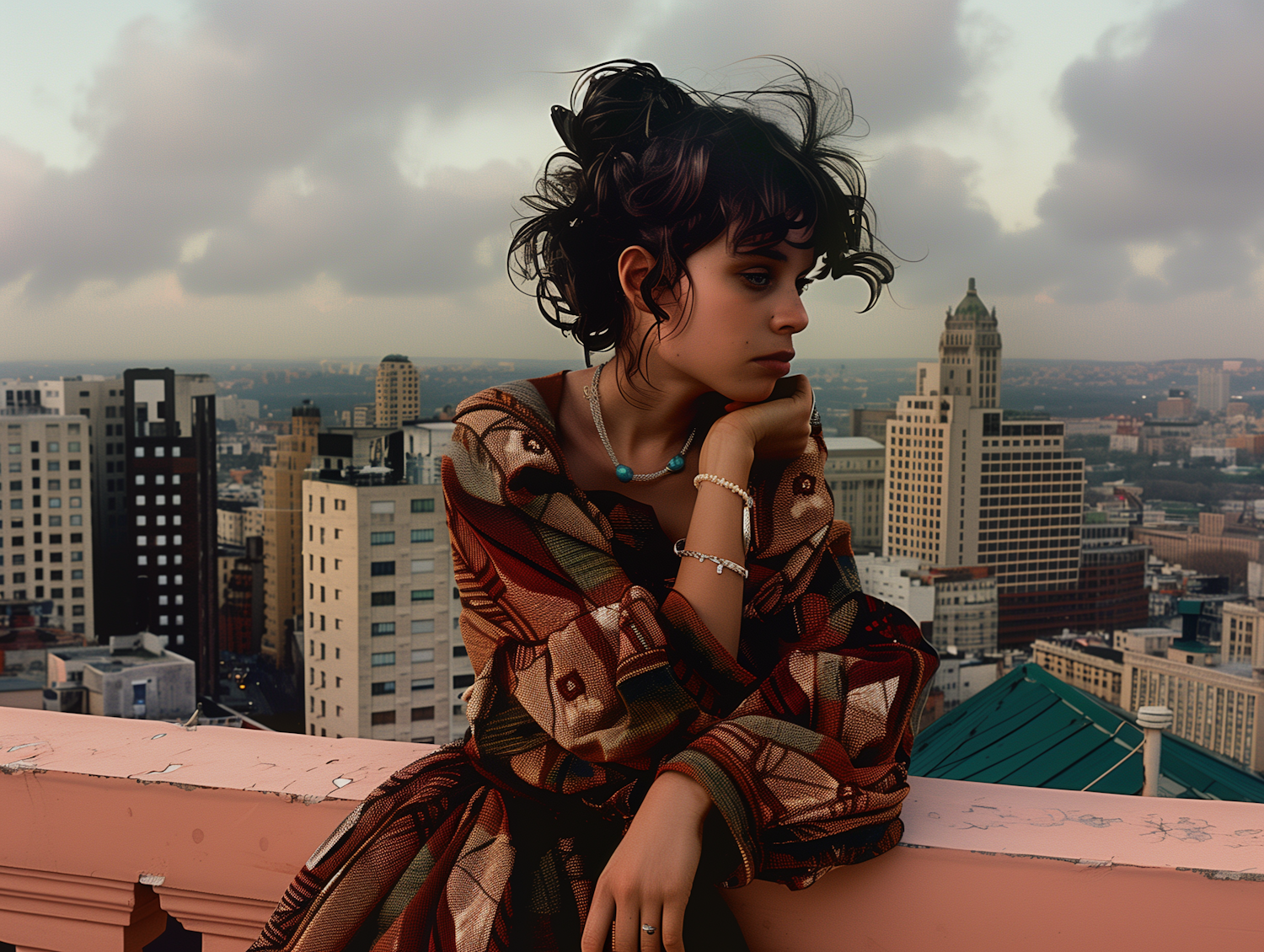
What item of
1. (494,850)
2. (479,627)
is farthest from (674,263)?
(494,850)

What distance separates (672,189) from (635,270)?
0.20 ft

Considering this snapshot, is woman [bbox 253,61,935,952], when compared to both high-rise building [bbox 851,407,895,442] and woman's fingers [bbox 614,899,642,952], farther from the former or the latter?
high-rise building [bbox 851,407,895,442]

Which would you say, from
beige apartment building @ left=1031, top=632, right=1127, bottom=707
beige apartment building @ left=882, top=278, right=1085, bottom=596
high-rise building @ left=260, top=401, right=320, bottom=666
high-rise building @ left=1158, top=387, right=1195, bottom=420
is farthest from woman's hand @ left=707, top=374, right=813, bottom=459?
beige apartment building @ left=882, top=278, right=1085, bottom=596

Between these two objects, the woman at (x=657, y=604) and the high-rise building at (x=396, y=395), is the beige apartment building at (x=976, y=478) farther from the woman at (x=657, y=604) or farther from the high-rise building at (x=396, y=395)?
the woman at (x=657, y=604)

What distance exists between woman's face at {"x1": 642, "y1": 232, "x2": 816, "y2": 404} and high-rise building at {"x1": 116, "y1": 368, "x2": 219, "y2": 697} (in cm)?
3112

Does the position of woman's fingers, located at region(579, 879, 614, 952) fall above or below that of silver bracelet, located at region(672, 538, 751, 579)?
below

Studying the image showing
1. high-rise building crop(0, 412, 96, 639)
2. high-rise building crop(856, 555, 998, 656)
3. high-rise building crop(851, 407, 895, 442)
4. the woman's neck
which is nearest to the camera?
the woman's neck

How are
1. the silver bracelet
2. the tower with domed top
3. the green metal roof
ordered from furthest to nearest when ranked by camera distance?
the tower with domed top, the green metal roof, the silver bracelet

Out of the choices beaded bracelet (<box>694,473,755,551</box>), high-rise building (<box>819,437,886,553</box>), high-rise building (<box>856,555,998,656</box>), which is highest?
beaded bracelet (<box>694,473,755,551</box>)

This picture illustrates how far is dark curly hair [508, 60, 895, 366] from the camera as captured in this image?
659 millimetres

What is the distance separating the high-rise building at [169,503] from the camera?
29.2 metres

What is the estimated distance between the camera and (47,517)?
2839cm

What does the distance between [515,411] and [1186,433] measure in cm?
2796

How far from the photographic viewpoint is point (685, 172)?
0.66 meters
